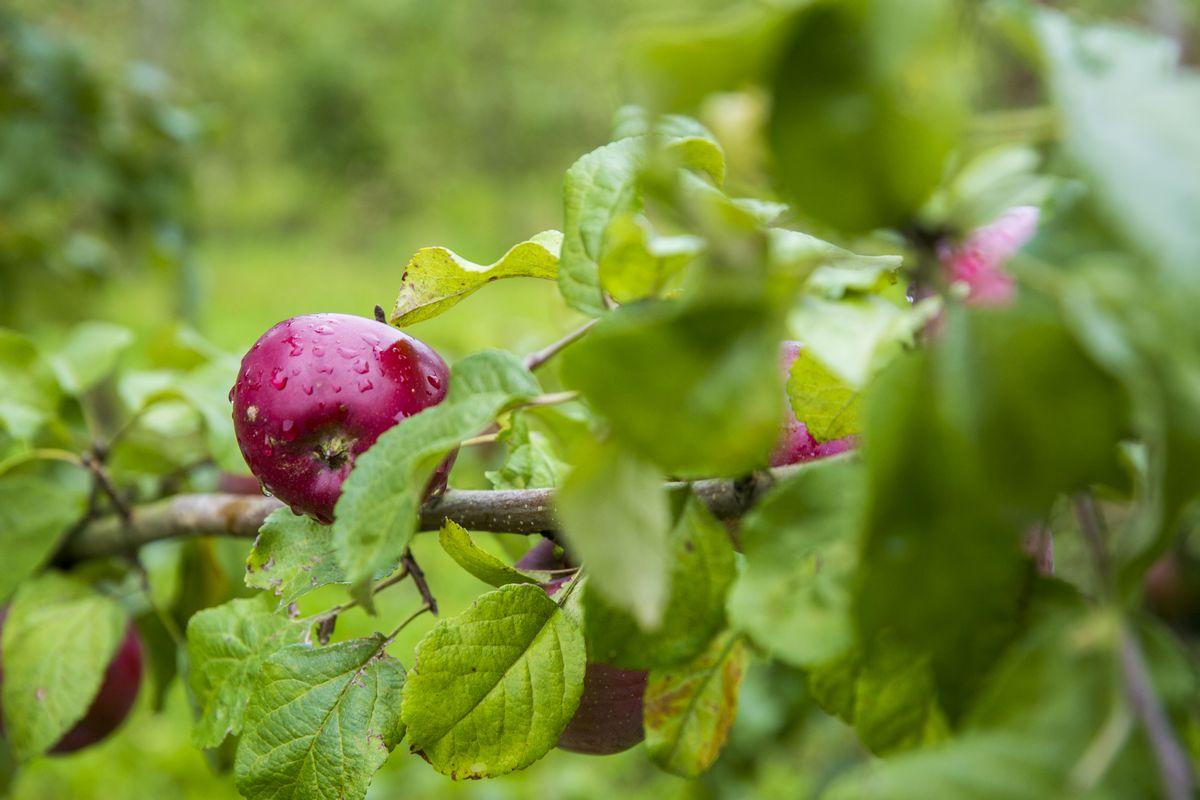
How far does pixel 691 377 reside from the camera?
0.90 feet

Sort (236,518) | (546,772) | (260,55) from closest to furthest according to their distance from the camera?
(236,518), (546,772), (260,55)

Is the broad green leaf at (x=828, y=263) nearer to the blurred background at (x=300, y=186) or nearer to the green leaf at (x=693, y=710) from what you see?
the blurred background at (x=300, y=186)

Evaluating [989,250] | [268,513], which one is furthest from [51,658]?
[989,250]

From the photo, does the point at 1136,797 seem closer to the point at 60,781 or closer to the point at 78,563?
the point at 78,563

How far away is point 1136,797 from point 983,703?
0.14 ft

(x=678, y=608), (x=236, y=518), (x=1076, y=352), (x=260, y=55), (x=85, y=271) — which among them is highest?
(x=1076, y=352)

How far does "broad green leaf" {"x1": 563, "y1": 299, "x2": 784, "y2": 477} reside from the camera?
27 cm

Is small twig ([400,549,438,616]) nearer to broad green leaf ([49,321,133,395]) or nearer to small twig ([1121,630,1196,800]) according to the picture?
small twig ([1121,630,1196,800])

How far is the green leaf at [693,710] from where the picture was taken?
426 mm

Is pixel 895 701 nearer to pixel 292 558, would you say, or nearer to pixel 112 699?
pixel 292 558

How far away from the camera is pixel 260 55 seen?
28.8 feet

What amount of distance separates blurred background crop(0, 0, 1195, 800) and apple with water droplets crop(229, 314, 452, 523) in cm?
18

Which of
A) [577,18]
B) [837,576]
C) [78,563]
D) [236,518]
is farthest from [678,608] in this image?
[577,18]

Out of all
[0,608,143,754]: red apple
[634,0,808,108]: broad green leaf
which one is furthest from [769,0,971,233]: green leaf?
[0,608,143,754]: red apple
